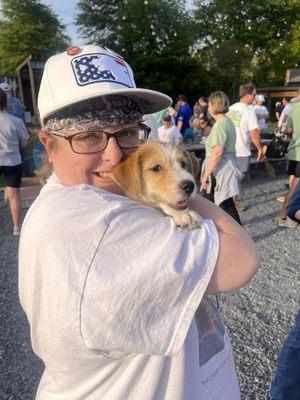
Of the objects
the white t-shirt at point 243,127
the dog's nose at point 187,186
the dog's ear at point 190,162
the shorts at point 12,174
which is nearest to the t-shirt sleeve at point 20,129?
the shorts at point 12,174

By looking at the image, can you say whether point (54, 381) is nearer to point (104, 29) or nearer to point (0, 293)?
point (0, 293)

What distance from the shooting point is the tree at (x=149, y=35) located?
32188 mm

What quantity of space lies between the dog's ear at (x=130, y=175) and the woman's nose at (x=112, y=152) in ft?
0.08

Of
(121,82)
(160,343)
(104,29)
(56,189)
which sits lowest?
(160,343)

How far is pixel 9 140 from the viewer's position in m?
5.82

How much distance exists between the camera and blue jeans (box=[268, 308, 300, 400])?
7.34 feet

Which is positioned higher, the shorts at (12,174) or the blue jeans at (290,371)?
the shorts at (12,174)

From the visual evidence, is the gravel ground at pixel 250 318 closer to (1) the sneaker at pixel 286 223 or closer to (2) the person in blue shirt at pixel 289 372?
(1) the sneaker at pixel 286 223

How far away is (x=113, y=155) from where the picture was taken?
1.31m

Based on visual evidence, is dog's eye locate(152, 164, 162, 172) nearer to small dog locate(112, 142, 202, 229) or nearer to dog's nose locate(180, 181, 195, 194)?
small dog locate(112, 142, 202, 229)

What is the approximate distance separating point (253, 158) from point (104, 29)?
108ft

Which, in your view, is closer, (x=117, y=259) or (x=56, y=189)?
(x=117, y=259)

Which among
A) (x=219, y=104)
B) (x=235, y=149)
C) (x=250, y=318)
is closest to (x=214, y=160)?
(x=235, y=149)

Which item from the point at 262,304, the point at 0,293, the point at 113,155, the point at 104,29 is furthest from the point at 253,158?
the point at 104,29
